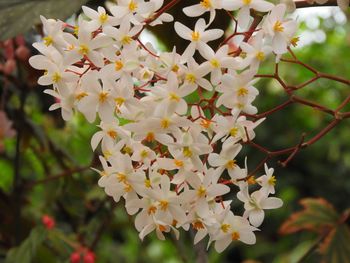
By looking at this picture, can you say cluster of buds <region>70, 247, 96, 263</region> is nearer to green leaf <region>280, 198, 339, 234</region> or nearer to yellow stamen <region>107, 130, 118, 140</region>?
green leaf <region>280, 198, 339, 234</region>

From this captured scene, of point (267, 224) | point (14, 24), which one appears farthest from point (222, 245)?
point (267, 224)

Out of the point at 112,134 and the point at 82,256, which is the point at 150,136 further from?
the point at 82,256

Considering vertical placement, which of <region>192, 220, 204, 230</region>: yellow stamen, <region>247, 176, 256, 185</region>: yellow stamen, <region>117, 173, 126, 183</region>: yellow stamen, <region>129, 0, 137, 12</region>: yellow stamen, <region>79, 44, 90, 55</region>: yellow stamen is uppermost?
<region>129, 0, 137, 12</region>: yellow stamen

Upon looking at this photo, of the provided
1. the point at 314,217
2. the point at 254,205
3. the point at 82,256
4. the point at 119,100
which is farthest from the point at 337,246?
the point at 119,100

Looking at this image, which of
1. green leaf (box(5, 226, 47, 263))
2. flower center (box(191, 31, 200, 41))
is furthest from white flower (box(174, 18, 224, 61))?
green leaf (box(5, 226, 47, 263))

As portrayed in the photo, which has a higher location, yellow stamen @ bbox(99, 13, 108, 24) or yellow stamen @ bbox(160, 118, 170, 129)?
yellow stamen @ bbox(99, 13, 108, 24)

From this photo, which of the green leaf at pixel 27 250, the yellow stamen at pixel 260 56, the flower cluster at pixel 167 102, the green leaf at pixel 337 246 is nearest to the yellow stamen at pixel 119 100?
the flower cluster at pixel 167 102
